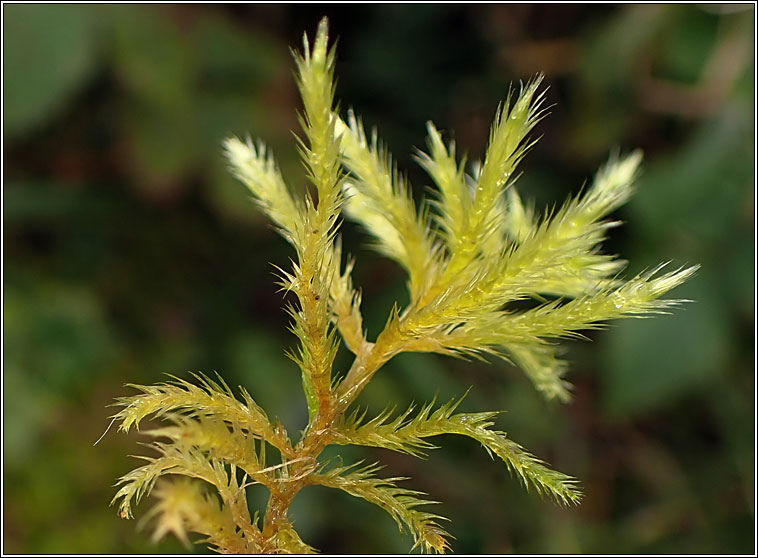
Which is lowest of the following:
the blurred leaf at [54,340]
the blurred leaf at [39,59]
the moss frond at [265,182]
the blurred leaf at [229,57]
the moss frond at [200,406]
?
the blurred leaf at [54,340]

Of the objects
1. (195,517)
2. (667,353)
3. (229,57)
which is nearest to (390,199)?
(195,517)

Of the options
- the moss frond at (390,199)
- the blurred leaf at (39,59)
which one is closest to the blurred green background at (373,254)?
the blurred leaf at (39,59)

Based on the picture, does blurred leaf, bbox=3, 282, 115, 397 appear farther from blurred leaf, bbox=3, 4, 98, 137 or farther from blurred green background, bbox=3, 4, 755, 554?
blurred leaf, bbox=3, 4, 98, 137

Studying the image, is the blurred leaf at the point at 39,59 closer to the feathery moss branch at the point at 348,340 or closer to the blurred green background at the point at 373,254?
the blurred green background at the point at 373,254

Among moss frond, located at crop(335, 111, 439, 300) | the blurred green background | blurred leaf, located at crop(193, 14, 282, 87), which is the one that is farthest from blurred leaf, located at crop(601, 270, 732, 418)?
moss frond, located at crop(335, 111, 439, 300)

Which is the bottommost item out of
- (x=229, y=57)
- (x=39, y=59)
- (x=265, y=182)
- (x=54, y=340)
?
(x=54, y=340)

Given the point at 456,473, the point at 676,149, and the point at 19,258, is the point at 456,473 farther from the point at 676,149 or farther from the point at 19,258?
the point at 19,258

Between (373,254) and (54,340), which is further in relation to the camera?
(373,254)

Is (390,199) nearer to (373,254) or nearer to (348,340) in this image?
(348,340)
